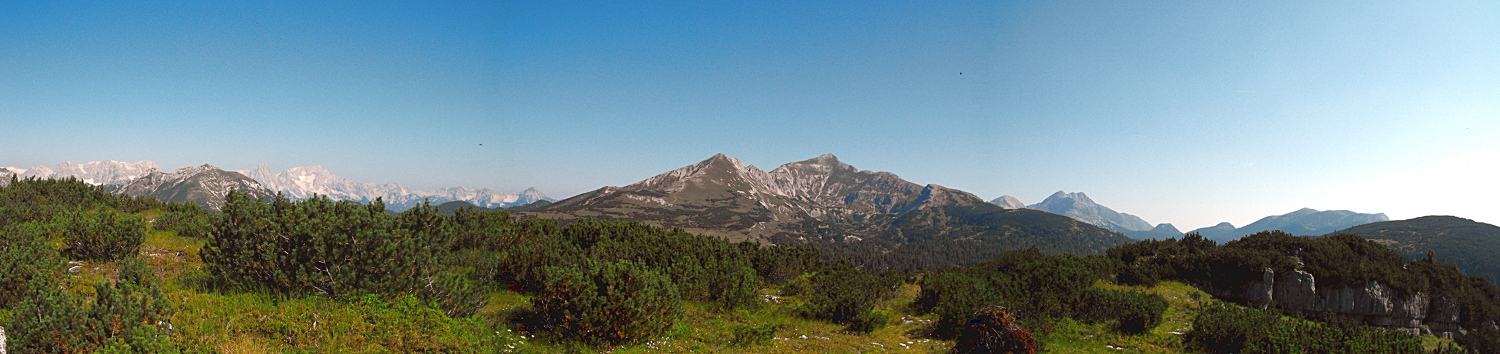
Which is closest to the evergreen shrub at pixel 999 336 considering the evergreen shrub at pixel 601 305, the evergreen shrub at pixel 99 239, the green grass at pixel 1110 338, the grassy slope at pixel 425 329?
the grassy slope at pixel 425 329

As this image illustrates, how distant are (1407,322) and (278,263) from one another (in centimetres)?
4816

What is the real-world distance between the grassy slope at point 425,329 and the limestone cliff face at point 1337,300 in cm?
1034

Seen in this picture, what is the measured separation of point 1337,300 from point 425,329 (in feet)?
134

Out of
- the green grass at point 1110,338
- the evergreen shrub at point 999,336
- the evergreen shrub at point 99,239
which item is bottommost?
the green grass at point 1110,338

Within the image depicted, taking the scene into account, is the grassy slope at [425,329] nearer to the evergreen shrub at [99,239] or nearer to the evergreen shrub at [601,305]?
the evergreen shrub at [601,305]

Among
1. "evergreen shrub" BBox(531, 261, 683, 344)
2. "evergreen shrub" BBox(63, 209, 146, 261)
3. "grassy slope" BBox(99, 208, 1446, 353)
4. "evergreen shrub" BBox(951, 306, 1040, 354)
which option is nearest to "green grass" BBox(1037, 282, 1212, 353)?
"grassy slope" BBox(99, 208, 1446, 353)

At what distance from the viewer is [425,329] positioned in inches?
418

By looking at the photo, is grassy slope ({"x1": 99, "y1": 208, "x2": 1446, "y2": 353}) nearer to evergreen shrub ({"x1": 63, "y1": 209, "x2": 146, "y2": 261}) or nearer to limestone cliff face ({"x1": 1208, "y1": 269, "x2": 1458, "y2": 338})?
evergreen shrub ({"x1": 63, "y1": 209, "x2": 146, "y2": 261})

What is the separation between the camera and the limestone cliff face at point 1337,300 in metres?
26.7

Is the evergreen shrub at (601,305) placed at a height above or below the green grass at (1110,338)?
above

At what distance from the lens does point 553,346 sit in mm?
12133

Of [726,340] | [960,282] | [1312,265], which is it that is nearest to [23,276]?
[726,340]

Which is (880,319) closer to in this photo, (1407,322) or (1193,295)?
(1193,295)

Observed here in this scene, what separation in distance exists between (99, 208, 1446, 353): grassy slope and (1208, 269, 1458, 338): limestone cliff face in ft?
33.9
